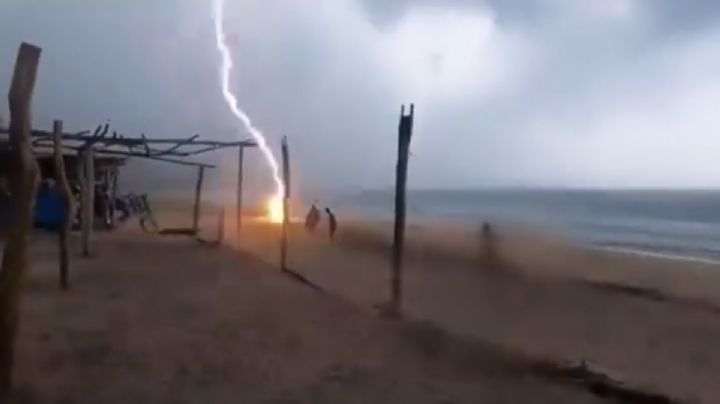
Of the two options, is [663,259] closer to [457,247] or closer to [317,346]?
[457,247]

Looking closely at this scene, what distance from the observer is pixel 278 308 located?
1173cm

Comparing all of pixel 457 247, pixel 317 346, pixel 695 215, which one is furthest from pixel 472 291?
pixel 695 215

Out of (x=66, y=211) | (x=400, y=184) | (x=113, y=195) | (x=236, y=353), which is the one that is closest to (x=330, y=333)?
(x=236, y=353)

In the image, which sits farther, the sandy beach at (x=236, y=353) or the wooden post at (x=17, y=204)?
the sandy beach at (x=236, y=353)

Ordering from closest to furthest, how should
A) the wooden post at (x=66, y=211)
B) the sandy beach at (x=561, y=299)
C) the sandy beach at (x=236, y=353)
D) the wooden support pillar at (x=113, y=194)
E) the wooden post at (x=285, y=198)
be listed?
the sandy beach at (x=236, y=353) < the sandy beach at (x=561, y=299) < the wooden post at (x=66, y=211) < the wooden post at (x=285, y=198) < the wooden support pillar at (x=113, y=194)

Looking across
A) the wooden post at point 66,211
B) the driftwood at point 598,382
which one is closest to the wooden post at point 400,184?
the driftwood at point 598,382

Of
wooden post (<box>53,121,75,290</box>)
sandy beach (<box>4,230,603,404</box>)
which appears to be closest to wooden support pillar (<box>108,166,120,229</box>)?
sandy beach (<box>4,230,603,404</box>)

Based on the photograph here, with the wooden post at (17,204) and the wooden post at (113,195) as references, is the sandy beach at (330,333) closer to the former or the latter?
the wooden post at (17,204)

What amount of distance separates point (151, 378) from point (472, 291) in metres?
11.1

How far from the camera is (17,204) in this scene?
6352 mm

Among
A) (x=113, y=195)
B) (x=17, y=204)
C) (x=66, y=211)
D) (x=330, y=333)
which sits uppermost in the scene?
(x=17, y=204)

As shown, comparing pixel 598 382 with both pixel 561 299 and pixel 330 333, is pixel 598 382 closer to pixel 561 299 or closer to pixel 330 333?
pixel 330 333

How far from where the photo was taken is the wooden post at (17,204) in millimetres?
6324

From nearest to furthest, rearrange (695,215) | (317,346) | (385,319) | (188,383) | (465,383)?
(188,383), (465,383), (317,346), (385,319), (695,215)
